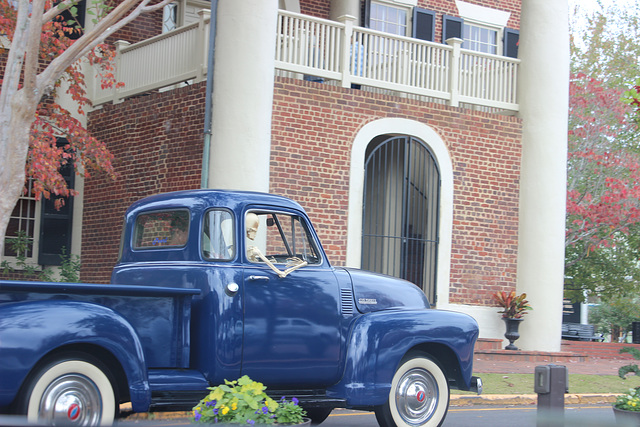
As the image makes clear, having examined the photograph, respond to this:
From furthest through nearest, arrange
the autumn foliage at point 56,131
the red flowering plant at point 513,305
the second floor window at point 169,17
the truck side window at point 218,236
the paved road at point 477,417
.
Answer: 1. the second floor window at point 169,17
2. the red flowering plant at point 513,305
3. the autumn foliage at point 56,131
4. the paved road at point 477,417
5. the truck side window at point 218,236

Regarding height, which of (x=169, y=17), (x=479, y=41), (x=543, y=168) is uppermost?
(x=479, y=41)

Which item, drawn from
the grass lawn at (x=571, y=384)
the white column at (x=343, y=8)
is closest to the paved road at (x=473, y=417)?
the grass lawn at (x=571, y=384)

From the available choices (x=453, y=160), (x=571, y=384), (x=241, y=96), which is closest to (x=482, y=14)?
(x=453, y=160)

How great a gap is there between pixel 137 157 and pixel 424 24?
8.14 meters

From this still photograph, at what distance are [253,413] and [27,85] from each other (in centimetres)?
718

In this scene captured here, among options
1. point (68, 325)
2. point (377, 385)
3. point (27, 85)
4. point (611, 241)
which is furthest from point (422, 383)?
point (611, 241)

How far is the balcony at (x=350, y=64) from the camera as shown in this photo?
52.1ft

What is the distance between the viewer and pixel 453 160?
17.3m

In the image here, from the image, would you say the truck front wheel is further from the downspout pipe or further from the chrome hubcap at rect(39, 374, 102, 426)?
the downspout pipe

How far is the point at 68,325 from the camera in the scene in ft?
19.9

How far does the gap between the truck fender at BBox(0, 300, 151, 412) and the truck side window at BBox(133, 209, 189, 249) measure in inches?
55.9

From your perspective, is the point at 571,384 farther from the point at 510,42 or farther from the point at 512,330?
the point at 510,42

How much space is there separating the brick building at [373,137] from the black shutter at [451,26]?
10.5 feet

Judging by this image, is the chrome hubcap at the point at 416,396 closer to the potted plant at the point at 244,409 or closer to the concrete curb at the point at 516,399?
the potted plant at the point at 244,409
